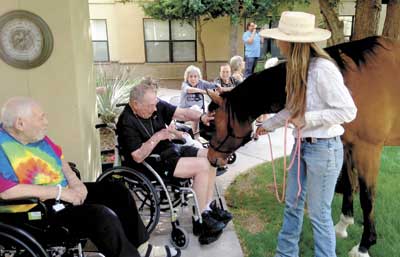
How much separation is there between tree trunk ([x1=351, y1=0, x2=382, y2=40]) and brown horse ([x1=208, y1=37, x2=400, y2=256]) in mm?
1019

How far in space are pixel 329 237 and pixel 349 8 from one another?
12.9m

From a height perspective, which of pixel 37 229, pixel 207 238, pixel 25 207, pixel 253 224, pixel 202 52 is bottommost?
pixel 253 224

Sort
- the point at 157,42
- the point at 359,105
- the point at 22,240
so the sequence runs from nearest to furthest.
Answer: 1. the point at 22,240
2. the point at 359,105
3. the point at 157,42

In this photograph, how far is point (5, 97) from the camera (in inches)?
121

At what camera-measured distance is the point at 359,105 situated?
2.76 m

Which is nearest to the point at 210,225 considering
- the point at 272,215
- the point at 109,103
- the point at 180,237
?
the point at 180,237

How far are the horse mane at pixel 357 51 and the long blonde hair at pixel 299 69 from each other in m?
0.68

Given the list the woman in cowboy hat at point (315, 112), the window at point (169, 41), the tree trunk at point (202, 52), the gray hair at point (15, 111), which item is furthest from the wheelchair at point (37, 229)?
the window at point (169, 41)

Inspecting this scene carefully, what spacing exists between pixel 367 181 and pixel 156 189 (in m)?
1.53

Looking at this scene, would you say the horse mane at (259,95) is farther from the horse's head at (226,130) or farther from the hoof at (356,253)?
the hoof at (356,253)

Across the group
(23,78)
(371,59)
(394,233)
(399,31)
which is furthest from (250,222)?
(399,31)

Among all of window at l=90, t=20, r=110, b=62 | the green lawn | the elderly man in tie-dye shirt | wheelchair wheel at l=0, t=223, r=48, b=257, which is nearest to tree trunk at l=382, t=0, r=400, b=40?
the green lawn

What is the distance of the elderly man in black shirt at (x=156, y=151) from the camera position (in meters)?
2.89

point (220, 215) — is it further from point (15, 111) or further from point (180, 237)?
point (15, 111)
